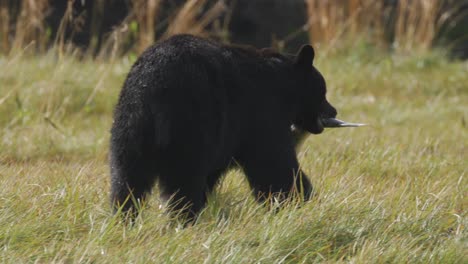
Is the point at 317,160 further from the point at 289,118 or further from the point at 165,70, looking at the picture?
the point at 165,70

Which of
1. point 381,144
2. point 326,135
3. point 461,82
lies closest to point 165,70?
point 381,144

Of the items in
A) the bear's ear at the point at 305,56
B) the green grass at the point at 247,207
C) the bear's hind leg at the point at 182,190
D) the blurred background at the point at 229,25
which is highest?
the bear's ear at the point at 305,56

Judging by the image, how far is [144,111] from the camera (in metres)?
4.17

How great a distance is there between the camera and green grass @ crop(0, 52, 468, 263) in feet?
12.8

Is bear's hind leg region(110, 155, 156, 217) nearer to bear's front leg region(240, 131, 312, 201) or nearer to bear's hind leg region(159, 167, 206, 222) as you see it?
bear's hind leg region(159, 167, 206, 222)

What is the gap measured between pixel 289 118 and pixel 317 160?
106 centimetres

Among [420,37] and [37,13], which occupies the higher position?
[37,13]

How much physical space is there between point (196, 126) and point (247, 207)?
2.05ft

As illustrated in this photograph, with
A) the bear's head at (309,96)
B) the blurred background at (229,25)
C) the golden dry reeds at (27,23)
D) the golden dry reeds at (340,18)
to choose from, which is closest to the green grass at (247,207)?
the bear's head at (309,96)

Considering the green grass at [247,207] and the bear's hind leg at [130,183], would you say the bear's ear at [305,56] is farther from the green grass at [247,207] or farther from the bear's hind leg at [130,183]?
the bear's hind leg at [130,183]

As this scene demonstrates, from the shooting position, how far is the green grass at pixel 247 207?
389 centimetres

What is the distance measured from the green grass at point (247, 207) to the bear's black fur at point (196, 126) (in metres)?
0.16

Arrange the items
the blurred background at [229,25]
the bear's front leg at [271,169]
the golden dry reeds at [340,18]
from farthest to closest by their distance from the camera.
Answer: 1. the golden dry reeds at [340,18]
2. the blurred background at [229,25]
3. the bear's front leg at [271,169]

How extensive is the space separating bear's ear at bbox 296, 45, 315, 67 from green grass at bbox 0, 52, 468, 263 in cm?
65
